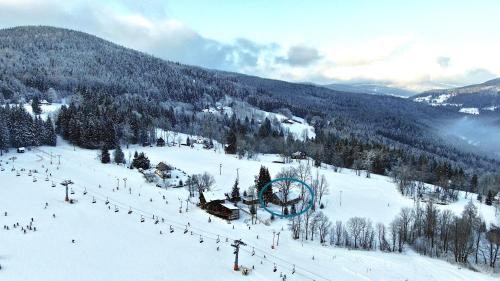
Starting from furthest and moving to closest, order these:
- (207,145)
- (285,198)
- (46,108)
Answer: (46,108) < (207,145) < (285,198)

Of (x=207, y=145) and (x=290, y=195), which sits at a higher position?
(x=207, y=145)

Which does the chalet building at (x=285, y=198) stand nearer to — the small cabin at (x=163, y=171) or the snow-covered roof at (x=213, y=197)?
the snow-covered roof at (x=213, y=197)

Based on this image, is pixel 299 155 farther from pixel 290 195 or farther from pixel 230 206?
pixel 230 206

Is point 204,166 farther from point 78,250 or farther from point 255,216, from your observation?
point 78,250

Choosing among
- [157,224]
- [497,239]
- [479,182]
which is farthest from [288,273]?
[479,182]

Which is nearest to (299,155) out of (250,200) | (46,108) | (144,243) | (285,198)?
(285,198)

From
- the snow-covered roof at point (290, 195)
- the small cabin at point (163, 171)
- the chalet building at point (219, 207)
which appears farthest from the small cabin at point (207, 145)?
the chalet building at point (219, 207)
